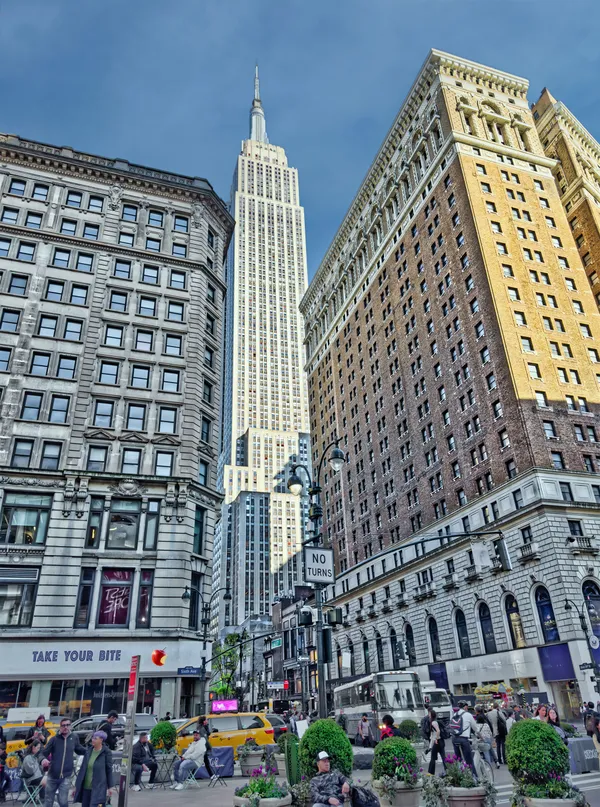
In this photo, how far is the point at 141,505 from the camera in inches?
1390

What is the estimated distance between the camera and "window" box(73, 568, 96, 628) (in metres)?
31.8

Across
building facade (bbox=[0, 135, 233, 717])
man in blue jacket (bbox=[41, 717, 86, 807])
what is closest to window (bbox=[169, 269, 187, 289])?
building facade (bbox=[0, 135, 233, 717])

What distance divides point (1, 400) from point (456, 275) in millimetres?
45291

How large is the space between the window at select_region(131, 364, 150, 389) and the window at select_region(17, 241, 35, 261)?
11.1 metres

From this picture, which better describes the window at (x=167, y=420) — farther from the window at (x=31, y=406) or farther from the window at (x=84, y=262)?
the window at (x=84, y=262)

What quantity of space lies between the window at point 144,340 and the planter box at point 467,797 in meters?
34.1

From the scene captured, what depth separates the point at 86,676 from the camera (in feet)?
99.8

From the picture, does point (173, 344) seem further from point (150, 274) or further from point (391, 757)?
point (391, 757)

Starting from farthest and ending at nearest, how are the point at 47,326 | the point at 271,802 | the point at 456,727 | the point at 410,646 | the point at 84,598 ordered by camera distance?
the point at 410,646 → the point at 47,326 → the point at 84,598 → the point at 456,727 → the point at 271,802

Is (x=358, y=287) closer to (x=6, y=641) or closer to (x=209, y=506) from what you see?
(x=209, y=506)

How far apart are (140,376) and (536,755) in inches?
1332

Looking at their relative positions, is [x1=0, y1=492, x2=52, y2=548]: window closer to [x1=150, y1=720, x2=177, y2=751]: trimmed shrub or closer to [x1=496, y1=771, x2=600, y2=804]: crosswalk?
[x1=150, y1=720, x2=177, y2=751]: trimmed shrub

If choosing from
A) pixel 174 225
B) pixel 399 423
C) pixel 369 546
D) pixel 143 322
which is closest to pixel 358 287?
pixel 399 423

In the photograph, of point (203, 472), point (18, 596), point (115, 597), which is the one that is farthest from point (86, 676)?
point (203, 472)
